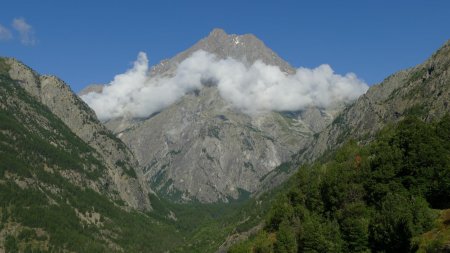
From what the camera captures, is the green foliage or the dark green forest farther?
the green foliage

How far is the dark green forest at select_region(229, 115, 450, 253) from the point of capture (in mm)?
104688

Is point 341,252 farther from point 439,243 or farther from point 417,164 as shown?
point 439,243

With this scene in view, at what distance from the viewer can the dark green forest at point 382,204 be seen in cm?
10469

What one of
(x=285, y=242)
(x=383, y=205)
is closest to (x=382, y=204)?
(x=383, y=205)

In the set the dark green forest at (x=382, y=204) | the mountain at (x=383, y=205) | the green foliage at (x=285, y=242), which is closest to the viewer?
the mountain at (x=383, y=205)

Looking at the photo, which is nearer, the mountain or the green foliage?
the mountain

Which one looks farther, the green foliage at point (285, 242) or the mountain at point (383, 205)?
the green foliage at point (285, 242)

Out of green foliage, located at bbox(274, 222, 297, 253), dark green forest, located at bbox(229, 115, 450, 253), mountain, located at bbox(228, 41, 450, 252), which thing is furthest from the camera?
green foliage, located at bbox(274, 222, 297, 253)

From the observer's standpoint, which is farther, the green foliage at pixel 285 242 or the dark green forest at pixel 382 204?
the green foliage at pixel 285 242

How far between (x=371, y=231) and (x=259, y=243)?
42.6 metres

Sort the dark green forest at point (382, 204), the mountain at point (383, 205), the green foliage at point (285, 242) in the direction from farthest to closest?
the green foliage at point (285, 242)
the dark green forest at point (382, 204)
the mountain at point (383, 205)

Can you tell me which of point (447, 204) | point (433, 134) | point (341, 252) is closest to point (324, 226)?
point (341, 252)

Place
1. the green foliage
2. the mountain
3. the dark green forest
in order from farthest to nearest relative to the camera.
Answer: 1. the green foliage
2. the dark green forest
3. the mountain

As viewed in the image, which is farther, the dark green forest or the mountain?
the dark green forest
